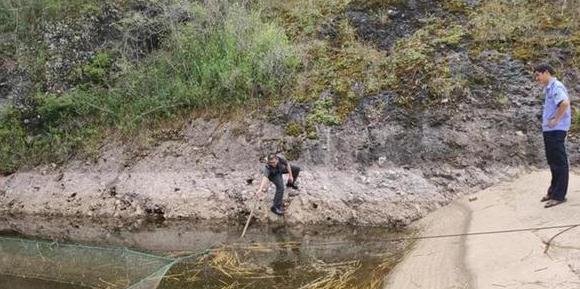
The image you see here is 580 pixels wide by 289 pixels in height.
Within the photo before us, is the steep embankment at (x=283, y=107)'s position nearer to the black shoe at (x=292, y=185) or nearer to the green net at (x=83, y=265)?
the black shoe at (x=292, y=185)

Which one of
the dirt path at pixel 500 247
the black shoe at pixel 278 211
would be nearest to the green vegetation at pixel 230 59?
the black shoe at pixel 278 211

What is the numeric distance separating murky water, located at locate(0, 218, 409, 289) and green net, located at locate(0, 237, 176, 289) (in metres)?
0.02

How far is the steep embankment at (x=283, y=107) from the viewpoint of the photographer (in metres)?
9.96

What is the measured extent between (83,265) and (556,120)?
692cm

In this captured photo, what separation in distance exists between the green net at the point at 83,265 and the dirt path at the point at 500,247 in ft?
10.9

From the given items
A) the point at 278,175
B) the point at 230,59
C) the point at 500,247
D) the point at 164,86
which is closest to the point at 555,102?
the point at 500,247

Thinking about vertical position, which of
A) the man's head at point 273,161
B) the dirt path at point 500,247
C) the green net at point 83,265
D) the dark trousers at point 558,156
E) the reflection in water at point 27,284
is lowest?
the reflection in water at point 27,284

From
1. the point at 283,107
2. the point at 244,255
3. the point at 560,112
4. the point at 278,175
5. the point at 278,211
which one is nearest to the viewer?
the point at 560,112

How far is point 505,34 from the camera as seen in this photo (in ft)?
37.9

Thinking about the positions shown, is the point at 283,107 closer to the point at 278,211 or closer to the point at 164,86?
the point at 278,211

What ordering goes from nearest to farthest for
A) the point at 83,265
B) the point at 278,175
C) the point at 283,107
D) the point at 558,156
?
the point at 558,156, the point at 83,265, the point at 278,175, the point at 283,107

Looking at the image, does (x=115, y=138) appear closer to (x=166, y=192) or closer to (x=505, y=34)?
(x=166, y=192)

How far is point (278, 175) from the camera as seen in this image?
964 centimetres

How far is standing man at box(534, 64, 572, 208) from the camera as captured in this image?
21.9ft
